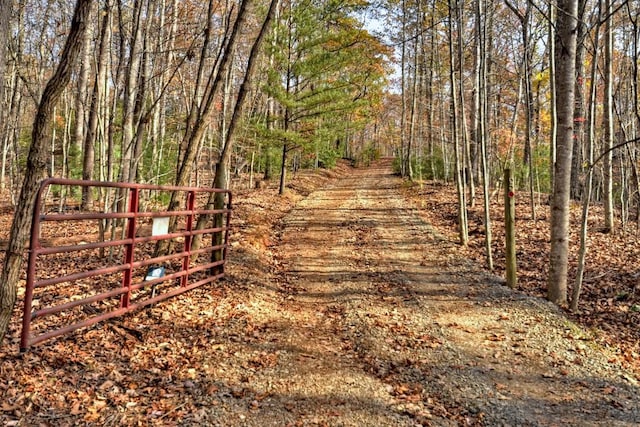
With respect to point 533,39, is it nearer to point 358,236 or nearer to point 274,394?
point 358,236

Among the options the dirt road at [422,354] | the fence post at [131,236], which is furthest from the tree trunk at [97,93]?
the dirt road at [422,354]

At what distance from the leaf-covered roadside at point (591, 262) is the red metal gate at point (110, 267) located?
17.2 feet

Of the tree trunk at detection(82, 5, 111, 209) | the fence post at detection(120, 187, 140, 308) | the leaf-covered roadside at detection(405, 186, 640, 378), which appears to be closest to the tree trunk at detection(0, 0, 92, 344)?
the fence post at detection(120, 187, 140, 308)

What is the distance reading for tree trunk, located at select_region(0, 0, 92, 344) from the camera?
341cm

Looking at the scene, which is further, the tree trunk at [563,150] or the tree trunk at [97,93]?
the tree trunk at [97,93]

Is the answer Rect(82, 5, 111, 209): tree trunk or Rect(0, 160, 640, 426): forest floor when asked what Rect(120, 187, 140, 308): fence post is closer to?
Rect(0, 160, 640, 426): forest floor

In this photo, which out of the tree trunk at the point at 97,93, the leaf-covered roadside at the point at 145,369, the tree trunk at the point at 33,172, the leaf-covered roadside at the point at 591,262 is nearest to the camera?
the leaf-covered roadside at the point at 145,369

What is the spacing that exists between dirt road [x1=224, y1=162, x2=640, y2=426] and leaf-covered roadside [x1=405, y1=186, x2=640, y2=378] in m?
0.49

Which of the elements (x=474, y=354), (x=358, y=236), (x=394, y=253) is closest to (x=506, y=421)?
(x=474, y=354)

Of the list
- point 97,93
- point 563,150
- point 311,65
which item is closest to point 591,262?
point 563,150

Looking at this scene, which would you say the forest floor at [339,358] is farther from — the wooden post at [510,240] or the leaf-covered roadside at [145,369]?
the wooden post at [510,240]

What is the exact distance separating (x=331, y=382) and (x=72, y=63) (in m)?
3.58

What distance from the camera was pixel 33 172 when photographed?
3426 millimetres

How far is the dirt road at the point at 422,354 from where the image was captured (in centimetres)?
A: 359
